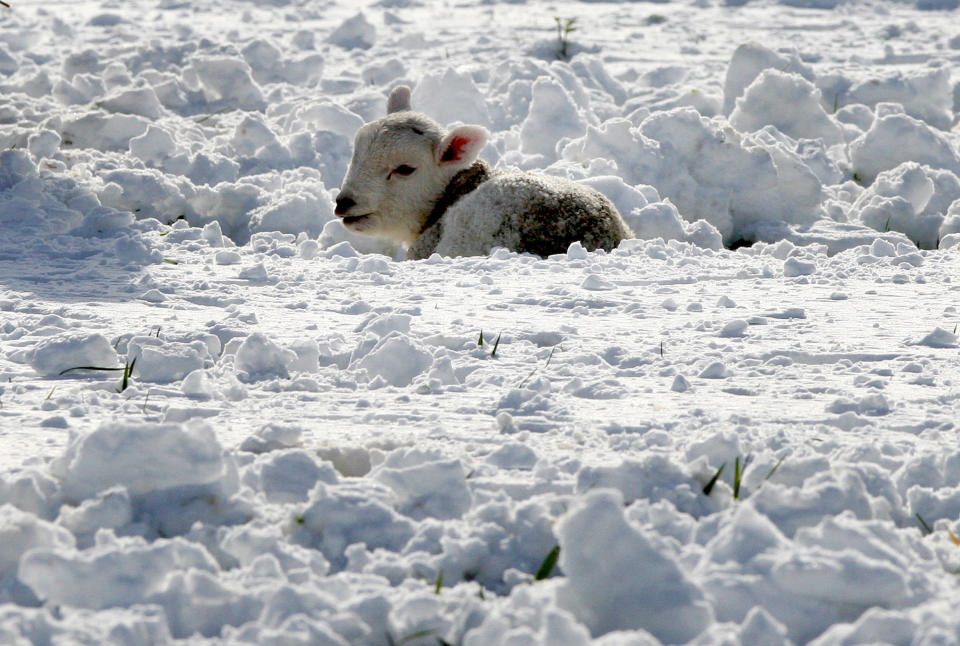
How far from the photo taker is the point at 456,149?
6.46m

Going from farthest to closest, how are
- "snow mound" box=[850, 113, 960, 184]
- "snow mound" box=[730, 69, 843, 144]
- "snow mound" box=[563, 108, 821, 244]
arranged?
1. "snow mound" box=[730, 69, 843, 144]
2. "snow mound" box=[850, 113, 960, 184]
3. "snow mound" box=[563, 108, 821, 244]

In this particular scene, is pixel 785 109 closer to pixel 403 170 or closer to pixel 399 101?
pixel 399 101

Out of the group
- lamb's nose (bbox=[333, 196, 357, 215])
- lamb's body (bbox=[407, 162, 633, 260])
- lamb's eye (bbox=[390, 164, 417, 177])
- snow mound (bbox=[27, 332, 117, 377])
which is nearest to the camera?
snow mound (bbox=[27, 332, 117, 377])

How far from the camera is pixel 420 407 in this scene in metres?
3.56

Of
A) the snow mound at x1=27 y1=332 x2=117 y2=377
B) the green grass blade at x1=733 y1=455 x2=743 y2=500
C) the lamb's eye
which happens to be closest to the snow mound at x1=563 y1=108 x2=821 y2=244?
the lamb's eye

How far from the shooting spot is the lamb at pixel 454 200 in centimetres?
593

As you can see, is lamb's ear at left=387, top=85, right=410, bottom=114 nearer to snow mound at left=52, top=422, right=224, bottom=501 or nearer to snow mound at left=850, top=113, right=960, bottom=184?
snow mound at left=850, top=113, right=960, bottom=184

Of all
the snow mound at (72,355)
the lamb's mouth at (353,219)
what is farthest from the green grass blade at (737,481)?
the lamb's mouth at (353,219)

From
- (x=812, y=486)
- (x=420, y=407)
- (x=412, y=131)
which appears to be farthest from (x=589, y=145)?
(x=812, y=486)

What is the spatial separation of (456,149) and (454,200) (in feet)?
0.94

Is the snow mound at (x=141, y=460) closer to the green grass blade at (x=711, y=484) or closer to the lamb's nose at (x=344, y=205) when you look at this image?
the green grass blade at (x=711, y=484)

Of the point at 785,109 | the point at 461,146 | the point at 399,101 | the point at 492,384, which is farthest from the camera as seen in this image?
the point at 785,109

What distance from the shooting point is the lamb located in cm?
593

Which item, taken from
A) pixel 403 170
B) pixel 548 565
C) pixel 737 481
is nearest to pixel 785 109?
pixel 403 170
